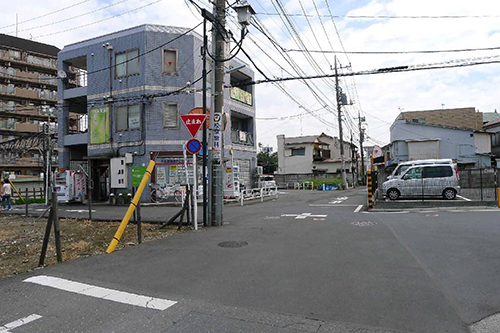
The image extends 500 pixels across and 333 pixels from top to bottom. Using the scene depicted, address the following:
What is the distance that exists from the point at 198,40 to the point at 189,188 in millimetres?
12910

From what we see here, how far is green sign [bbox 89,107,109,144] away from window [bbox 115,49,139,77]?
248 centimetres

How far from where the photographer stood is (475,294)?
411 centimetres

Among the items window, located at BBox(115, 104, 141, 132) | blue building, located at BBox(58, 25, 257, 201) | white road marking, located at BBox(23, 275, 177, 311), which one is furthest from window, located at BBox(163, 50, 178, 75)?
white road marking, located at BBox(23, 275, 177, 311)

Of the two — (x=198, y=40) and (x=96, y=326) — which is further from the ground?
(x=198, y=40)

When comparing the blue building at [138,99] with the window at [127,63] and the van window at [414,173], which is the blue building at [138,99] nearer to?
the window at [127,63]

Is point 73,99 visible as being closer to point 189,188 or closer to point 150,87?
point 150,87

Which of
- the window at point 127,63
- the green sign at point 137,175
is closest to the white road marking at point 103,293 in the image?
the green sign at point 137,175

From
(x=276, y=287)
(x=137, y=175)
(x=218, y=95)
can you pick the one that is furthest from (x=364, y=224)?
(x=137, y=175)

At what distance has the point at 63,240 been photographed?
27.4ft

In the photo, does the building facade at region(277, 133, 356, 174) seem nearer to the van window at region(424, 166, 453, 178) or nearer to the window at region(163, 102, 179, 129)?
the van window at region(424, 166, 453, 178)

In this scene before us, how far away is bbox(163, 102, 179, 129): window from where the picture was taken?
1898 cm

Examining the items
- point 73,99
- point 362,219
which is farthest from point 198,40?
point 362,219

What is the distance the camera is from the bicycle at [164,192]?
1867 centimetres

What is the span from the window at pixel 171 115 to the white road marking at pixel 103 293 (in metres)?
14.6
